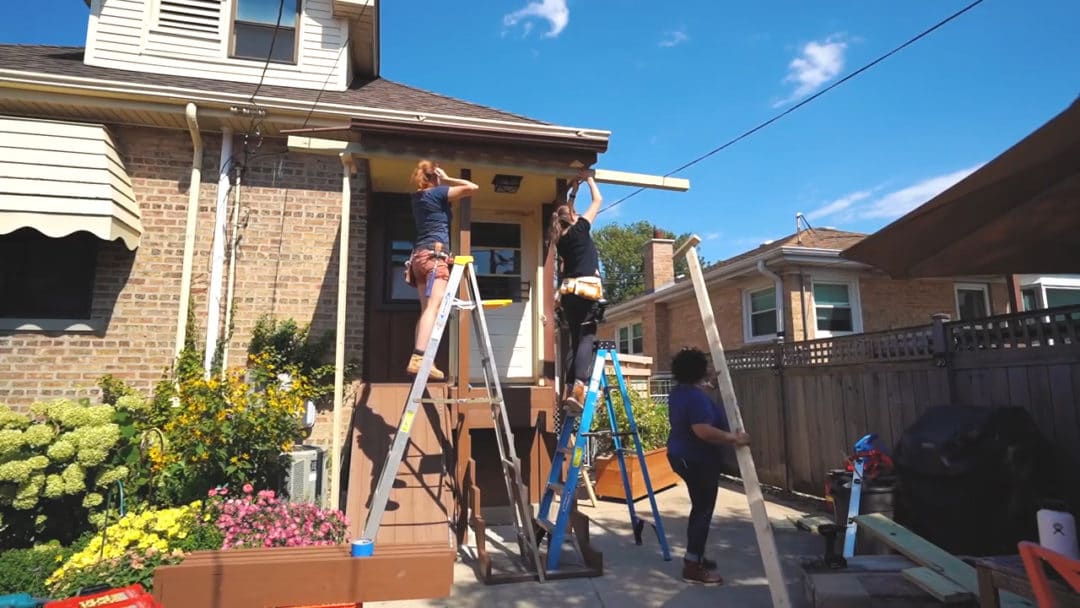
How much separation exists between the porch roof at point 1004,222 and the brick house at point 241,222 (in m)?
2.57

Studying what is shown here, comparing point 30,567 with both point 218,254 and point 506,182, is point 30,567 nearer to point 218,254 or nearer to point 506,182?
Result: point 218,254

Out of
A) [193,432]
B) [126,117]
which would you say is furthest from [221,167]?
[193,432]

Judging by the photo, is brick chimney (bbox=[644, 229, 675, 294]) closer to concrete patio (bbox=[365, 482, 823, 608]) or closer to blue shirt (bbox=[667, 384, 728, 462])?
concrete patio (bbox=[365, 482, 823, 608])

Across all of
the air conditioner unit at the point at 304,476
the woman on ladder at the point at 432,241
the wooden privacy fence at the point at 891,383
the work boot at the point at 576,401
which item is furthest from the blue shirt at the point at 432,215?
the wooden privacy fence at the point at 891,383

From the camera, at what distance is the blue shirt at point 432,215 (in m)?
4.52

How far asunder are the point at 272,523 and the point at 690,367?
134 inches

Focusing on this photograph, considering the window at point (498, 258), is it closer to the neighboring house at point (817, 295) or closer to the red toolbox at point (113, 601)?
the red toolbox at point (113, 601)

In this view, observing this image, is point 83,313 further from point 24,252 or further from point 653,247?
point 653,247

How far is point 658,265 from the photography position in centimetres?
1678

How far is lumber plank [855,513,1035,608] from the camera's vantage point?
9.45 ft

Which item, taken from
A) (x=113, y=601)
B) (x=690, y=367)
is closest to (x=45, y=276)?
(x=113, y=601)

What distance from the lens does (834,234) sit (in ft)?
45.8

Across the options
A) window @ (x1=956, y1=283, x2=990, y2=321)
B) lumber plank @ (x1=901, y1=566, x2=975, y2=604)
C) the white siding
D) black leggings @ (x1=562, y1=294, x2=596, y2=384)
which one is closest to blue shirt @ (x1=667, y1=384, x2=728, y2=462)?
black leggings @ (x1=562, y1=294, x2=596, y2=384)

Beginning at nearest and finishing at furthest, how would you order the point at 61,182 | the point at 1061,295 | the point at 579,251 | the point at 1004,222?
Result: the point at 1004,222, the point at 579,251, the point at 61,182, the point at 1061,295
